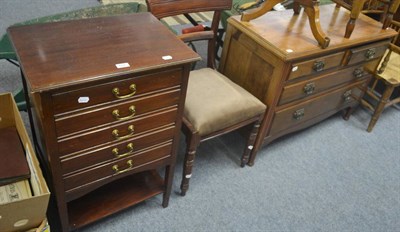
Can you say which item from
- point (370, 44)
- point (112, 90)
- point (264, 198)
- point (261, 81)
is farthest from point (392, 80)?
point (112, 90)

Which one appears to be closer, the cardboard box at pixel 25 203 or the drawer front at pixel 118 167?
the cardboard box at pixel 25 203

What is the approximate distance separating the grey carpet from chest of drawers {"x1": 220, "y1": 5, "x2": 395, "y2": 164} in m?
0.22

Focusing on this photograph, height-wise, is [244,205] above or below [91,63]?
below

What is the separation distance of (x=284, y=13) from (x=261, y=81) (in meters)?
0.48

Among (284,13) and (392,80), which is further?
(392,80)

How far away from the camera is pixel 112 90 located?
0.99 metres

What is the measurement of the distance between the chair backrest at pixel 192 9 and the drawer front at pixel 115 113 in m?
0.54

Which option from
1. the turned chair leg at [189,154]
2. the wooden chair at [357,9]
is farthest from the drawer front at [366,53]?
the turned chair leg at [189,154]

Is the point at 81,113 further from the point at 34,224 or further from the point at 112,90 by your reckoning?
the point at 34,224

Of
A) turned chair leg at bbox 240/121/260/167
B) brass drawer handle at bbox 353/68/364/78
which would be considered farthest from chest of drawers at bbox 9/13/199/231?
brass drawer handle at bbox 353/68/364/78

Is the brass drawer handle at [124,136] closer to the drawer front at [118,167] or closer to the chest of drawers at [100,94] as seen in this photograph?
the chest of drawers at [100,94]

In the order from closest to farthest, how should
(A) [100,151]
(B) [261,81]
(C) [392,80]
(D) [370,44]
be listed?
(A) [100,151], (B) [261,81], (D) [370,44], (C) [392,80]

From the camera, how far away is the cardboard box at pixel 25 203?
35.8 inches

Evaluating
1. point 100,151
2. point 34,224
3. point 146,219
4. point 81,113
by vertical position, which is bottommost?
point 146,219
